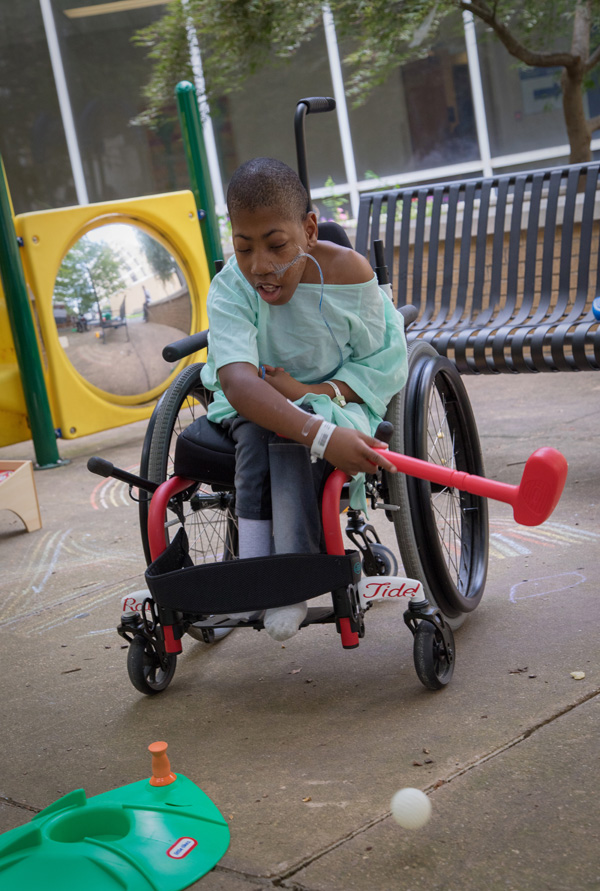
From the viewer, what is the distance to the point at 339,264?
2178 millimetres

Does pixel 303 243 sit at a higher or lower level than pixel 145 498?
higher

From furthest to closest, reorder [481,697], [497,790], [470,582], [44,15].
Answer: [44,15], [470,582], [481,697], [497,790]

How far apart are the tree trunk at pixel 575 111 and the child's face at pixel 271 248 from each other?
447cm

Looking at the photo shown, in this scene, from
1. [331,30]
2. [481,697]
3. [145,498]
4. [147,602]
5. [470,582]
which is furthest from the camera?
[331,30]

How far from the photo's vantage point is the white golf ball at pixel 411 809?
1.55 metres

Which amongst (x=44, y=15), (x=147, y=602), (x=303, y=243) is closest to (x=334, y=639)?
(x=147, y=602)

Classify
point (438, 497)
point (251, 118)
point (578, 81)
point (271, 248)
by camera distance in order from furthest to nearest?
1. point (251, 118)
2. point (578, 81)
3. point (438, 497)
4. point (271, 248)

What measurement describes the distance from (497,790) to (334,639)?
87cm

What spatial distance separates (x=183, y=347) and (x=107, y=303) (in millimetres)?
2669

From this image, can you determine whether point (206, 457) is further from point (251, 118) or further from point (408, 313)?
point (251, 118)

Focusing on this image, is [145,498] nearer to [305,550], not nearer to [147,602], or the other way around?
[147,602]

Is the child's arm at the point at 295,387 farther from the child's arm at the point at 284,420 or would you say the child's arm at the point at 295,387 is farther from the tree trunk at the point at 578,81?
the tree trunk at the point at 578,81

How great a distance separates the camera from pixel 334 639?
2455 mm

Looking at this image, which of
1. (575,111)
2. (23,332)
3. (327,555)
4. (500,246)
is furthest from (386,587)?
(575,111)
